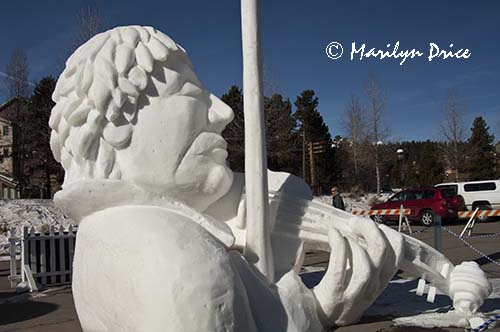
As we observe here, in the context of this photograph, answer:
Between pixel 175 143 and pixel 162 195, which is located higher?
pixel 175 143

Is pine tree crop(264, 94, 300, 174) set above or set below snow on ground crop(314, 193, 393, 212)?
above

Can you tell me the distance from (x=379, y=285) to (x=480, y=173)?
1503 inches

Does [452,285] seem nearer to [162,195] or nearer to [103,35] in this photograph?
[162,195]

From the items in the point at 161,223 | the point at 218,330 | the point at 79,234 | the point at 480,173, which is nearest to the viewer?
the point at 218,330

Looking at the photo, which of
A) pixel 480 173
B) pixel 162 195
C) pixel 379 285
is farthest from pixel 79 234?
pixel 480 173

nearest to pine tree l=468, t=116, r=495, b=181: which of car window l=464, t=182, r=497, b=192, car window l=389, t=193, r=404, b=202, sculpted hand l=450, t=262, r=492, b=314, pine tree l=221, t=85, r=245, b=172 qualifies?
car window l=464, t=182, r=497, b=192

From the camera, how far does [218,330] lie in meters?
2.44

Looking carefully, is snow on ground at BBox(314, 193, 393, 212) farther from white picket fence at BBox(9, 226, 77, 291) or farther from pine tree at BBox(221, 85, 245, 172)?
white picket fence at BBox(9, 226, 77, 291)

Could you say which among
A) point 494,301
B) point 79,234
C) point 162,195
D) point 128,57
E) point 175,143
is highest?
point 128,57

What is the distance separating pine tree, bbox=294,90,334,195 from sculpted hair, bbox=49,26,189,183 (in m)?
31.1

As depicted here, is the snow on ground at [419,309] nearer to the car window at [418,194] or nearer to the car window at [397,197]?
the car window at [418,194]

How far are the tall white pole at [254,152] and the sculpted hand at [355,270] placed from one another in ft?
1.54

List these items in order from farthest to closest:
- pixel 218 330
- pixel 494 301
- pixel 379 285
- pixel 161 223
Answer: pixel 494 301, pixel 379 285, pixel 161 223, pixel 218 330

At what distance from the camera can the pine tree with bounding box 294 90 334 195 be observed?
34.2 m
